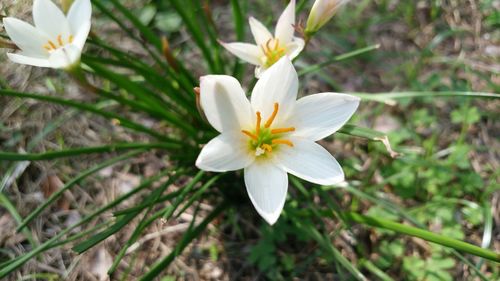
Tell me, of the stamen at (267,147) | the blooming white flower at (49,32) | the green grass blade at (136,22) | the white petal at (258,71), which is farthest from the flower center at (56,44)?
the stamen at (267,147)

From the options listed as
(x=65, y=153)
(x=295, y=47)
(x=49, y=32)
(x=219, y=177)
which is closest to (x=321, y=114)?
(x=295, y=47)

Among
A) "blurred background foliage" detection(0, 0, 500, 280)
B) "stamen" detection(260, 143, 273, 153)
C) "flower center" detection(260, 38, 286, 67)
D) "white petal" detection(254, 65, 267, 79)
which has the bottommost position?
"blurred background foliage" detection(0, 0, 500, 280)

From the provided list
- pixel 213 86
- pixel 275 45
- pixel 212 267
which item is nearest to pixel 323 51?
pixel 275 45

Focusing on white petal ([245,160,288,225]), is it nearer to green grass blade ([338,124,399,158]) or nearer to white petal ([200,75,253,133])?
white petal ([200,75,253,133])

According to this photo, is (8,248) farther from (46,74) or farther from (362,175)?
(362,175)

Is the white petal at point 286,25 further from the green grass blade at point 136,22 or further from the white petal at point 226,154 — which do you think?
the green grass blade at point 136,22

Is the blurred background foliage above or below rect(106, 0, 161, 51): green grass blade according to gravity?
below

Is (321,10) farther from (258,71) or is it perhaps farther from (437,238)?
(437,238)

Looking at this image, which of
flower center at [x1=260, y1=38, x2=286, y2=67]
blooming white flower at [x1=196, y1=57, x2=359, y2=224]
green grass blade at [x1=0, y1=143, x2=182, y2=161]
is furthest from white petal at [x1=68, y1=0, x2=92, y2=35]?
flower center at [x1=260, y1=38, x2=286, y2=67]
